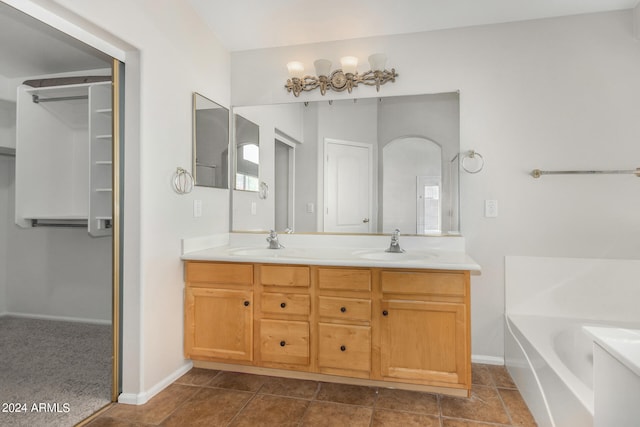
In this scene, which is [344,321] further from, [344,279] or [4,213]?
[4,213]

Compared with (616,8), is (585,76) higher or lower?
lower

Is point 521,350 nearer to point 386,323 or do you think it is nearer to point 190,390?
point 386,323

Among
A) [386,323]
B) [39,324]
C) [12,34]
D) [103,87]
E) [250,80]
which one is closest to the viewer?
[386,323]

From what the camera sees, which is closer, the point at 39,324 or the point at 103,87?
the point at 103,87

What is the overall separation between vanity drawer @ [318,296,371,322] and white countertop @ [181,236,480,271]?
0.22m

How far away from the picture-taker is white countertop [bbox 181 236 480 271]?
1.97 metres

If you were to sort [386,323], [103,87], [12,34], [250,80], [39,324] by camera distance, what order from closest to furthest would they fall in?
1. [386,323]
2. [12,34]
3. [103,87]
4. [250,80]
5. [39,324]

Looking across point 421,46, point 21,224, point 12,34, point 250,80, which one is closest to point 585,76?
point 421,46

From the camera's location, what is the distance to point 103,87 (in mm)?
2672

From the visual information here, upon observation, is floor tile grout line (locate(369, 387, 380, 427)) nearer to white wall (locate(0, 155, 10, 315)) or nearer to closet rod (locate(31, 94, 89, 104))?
closet rod (locate(31, 94, 89, 104))

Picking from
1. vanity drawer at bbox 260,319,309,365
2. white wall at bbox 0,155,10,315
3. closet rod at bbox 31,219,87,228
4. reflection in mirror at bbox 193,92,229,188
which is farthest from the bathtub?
white wall at bbox 0,155,10,315

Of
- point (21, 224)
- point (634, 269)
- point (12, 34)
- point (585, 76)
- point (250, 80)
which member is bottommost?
point (634, 269)

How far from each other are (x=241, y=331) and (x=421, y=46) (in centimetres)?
238

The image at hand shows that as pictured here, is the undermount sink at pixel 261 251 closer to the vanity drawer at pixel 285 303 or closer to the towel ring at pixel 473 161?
the vanity drawer at pixel 285 303
